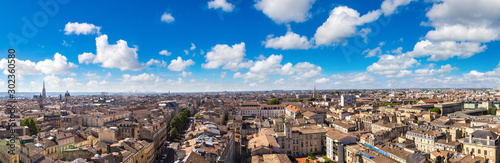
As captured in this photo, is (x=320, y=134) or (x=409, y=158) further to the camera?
(x=320, y=134)

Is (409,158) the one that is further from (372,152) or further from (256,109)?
(256,109)

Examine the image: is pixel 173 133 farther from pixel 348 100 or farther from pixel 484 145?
pixel 348 100

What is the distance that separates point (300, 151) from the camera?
57.1 metres

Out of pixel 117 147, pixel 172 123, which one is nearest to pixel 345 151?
pixel 117 147

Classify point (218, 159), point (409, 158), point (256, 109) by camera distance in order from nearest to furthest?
1. point (218, 159)
2. point (409, 158)
3. point (256, 109)

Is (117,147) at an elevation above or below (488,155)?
above

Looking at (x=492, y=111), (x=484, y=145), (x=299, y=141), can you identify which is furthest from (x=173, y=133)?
(x=492, y=111)

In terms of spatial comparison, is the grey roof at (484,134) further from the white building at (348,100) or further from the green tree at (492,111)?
the white building at (348,100)

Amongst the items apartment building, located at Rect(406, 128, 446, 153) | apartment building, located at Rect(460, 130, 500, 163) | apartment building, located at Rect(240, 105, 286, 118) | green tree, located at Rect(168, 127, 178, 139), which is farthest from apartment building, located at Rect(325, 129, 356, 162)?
apartment building, located at Rect(240, 105, 286, 118)

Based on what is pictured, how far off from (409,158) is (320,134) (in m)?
20.7

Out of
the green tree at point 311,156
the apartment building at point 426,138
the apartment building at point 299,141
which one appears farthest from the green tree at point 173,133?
the apartment building at point 426,138

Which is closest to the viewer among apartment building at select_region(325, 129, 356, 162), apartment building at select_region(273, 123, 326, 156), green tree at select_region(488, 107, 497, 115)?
apartment building at select_region(325, 129, 356, 162)

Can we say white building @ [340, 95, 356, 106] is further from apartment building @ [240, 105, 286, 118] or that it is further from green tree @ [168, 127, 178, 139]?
green tree @ [168, 127, 178, 139]

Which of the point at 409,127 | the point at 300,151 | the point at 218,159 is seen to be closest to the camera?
the point at 218,159
